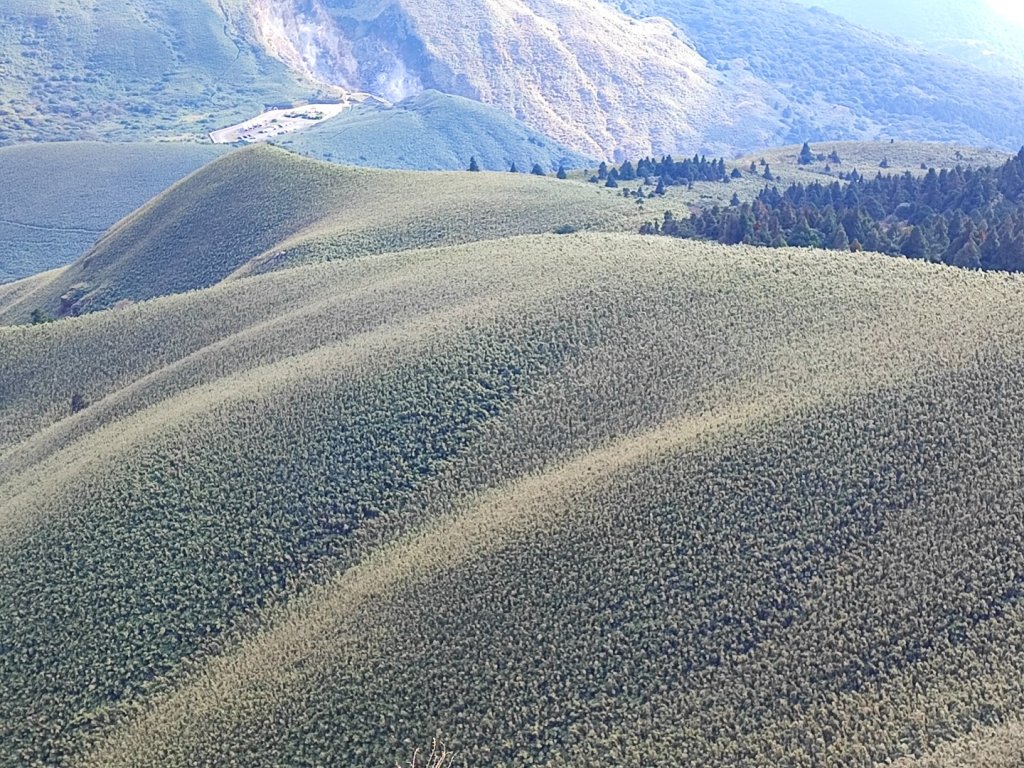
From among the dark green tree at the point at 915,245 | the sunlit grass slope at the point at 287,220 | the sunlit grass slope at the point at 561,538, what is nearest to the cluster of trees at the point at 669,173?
the sunlit grass slope at the point at 287,220

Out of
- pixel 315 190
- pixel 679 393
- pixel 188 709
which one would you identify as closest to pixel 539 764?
pixel 188 709

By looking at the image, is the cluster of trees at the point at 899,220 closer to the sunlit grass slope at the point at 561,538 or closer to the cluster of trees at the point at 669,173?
the sunlit grass slope at the point at 561,538

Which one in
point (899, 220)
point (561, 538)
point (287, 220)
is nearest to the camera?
point (561, 538)

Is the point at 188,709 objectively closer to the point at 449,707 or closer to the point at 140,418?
the point at 449,707

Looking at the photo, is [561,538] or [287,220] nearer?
[561,538]

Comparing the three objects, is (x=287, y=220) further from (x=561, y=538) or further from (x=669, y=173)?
(x=561, y=538)

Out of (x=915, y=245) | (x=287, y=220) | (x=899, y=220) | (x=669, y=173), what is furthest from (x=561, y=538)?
(x=669, y=173)
